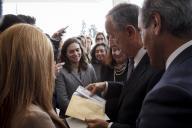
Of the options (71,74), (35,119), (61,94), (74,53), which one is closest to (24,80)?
(35,119)

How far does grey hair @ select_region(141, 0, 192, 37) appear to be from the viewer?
0.93 m

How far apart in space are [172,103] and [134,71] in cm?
66

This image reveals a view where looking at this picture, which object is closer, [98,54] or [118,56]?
[118,56]

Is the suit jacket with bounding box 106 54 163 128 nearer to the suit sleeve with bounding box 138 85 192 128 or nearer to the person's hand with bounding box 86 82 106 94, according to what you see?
the person's hand with bounding box 86 82 106 94

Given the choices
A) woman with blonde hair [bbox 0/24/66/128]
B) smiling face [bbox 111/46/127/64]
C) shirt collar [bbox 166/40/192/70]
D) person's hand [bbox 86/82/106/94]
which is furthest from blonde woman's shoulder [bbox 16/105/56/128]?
smiling face [bbox 111/46/127/64]

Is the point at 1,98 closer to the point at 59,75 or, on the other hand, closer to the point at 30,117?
the point at 30,117

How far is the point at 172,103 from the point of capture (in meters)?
0.80

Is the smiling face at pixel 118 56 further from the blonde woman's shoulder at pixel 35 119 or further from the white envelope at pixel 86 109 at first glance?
the blonde woman's shoulder at pixel 35 119

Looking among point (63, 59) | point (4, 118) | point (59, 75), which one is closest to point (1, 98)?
point (4, 118)

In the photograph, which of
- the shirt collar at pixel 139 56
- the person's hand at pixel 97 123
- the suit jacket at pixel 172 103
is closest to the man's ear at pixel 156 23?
the suit jacket at pixel 172 103

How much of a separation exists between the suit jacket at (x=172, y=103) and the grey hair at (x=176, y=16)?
0.12m

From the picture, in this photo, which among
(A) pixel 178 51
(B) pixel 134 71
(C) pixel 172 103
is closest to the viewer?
(C) pixel 172 103

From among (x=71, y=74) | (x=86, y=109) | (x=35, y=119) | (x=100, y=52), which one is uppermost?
(x=35, y=119)

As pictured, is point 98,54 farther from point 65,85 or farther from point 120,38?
point 120,38
